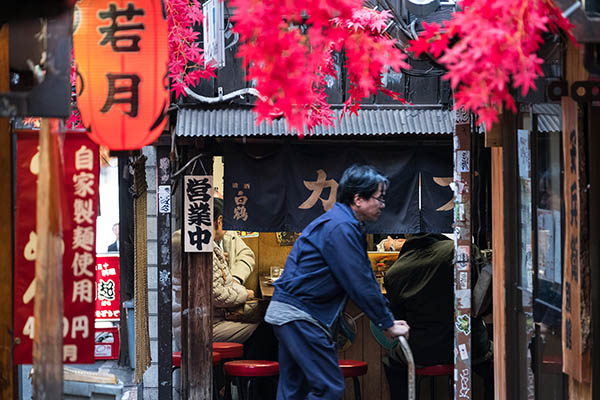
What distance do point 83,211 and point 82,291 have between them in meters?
0.56

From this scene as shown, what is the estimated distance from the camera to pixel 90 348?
6809 millimetres

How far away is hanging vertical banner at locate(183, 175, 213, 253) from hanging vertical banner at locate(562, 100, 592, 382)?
6.17 meters

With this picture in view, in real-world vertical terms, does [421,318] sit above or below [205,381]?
above

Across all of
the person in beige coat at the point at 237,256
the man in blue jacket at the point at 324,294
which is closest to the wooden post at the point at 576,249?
the man in blue jacket at the point at 324,294

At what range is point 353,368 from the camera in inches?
463

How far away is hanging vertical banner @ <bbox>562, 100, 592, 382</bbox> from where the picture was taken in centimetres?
608

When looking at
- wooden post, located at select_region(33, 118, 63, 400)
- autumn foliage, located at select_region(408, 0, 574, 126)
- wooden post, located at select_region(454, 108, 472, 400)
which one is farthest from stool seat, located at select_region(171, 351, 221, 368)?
autumn foliage, located at select_region(408, 0, 574, 126)

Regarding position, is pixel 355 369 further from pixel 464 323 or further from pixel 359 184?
pixel 359 184

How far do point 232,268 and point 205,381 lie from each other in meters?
1.89

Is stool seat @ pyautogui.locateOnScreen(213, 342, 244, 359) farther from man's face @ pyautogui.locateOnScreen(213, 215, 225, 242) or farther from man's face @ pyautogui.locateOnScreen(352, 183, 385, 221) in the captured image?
man's face @ pyautogui.locateOnScreen(352, 183, 385, 221)

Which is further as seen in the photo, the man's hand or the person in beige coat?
the person in beige coat

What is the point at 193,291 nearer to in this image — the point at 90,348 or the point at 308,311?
the point at 308,311

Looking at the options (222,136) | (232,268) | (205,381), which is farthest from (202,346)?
(222,136)

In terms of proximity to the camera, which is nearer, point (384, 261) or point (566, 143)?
point (566, 143)
